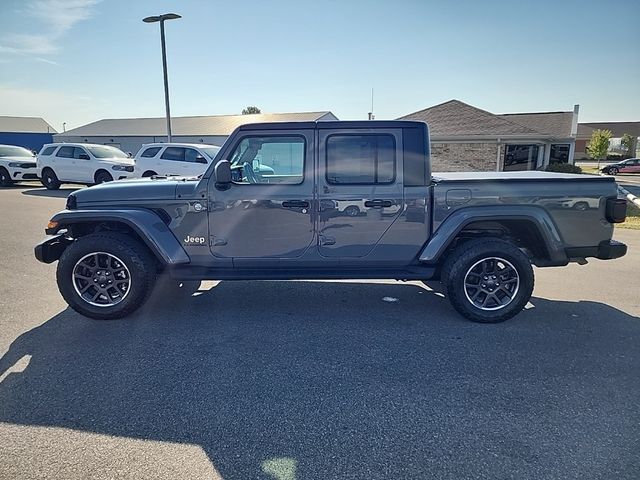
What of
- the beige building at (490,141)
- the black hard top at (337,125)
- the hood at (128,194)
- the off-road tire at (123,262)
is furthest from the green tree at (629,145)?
the off-road tire at (123,262)

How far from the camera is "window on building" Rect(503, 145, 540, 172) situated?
915 inches

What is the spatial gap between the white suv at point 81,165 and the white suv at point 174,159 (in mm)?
1253

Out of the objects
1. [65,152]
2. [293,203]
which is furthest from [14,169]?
[293,203]

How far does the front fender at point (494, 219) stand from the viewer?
420 cm

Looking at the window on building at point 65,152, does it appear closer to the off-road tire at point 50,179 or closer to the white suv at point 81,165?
the white suv at point 81,165

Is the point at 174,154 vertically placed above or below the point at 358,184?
above

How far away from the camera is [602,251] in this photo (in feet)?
14.2

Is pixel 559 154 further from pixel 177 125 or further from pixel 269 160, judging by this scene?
pixel 177 125

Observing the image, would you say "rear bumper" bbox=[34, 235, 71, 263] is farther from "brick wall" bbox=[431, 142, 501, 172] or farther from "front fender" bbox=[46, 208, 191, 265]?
"brick wall" bbox=[431, 142, 501, 172]

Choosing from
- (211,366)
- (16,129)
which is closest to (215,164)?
(211,366)

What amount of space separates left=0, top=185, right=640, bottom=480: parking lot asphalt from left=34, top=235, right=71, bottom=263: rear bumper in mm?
637

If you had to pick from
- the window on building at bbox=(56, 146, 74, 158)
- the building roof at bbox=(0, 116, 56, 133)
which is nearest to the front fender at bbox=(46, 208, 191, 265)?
the window on building at bbox=(56, 146, 74, 158)

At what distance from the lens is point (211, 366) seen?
3.46 metres

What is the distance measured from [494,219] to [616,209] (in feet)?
3.90
